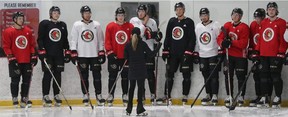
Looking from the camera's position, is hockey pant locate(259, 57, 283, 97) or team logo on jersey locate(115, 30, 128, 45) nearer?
hockey pant locate(259, 57, 283, 97)

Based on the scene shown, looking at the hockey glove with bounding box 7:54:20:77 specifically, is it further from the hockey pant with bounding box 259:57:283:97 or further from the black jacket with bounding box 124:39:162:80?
the hockey pant with bounding box 259:57:283:97

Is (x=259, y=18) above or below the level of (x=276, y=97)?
above

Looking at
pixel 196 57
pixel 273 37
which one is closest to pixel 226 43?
pixel 273 37

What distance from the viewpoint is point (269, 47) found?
11562 millimetres

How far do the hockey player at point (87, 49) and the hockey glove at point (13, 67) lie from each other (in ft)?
2.80

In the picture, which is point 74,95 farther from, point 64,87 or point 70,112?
point 70,112

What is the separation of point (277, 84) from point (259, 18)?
3.50ft

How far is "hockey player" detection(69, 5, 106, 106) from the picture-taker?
1195 cm

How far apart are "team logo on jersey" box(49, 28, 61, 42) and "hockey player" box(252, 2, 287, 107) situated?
118 inches

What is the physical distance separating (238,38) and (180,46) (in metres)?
0.91

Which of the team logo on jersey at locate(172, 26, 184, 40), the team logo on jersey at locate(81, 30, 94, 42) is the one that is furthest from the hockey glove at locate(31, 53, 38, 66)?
the team logo on jersey at locate(172, 26, 184, 40)

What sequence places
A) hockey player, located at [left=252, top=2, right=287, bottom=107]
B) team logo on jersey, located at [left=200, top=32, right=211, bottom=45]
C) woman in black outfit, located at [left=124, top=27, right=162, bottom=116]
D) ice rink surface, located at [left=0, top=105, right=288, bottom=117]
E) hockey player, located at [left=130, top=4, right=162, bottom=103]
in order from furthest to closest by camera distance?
team logo on jersey, located at [left=200, top=32, right=211, bottom=45]
hockey player, located at [left=130, top=4, right=162, bottom=103]
hockey player, located at [left=252, top=2, right=287, bottom=107]
ice rink surface, located at [left=0, top=105, right=288, bottom=117]
woman in black outfit, located at [left=124, top=27, right=162, bottom=116]

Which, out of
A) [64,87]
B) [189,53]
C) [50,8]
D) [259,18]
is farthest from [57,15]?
[259,18]

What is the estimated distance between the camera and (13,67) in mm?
11758
